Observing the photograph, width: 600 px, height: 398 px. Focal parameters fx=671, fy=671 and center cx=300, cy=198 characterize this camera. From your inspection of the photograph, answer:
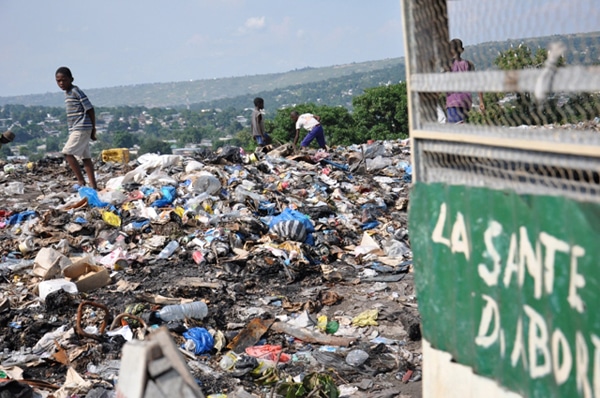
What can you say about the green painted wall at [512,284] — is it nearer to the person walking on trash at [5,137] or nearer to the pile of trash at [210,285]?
the pile of trash at [210,285]

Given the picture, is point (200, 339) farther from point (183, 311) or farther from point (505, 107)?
point (505, 107)

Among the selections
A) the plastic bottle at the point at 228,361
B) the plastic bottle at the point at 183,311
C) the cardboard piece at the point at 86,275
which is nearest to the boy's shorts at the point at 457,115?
the plastic bottle at the point at 228,361

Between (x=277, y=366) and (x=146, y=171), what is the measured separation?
6.21 m

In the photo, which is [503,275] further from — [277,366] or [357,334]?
[357,334]

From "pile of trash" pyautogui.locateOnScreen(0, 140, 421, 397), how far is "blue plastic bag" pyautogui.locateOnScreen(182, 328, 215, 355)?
0.05 feet

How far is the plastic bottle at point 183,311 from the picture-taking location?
5496mm

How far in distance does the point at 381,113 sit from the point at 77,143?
32.5m

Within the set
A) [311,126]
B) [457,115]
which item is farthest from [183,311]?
[311,126]

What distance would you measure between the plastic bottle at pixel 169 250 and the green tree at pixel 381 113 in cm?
3100

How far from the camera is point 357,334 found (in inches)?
218

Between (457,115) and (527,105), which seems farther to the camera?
(457,115)

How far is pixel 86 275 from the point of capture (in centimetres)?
633

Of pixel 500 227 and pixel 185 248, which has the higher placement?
pixel 500 227

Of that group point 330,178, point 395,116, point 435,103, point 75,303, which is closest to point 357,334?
point 75,303
